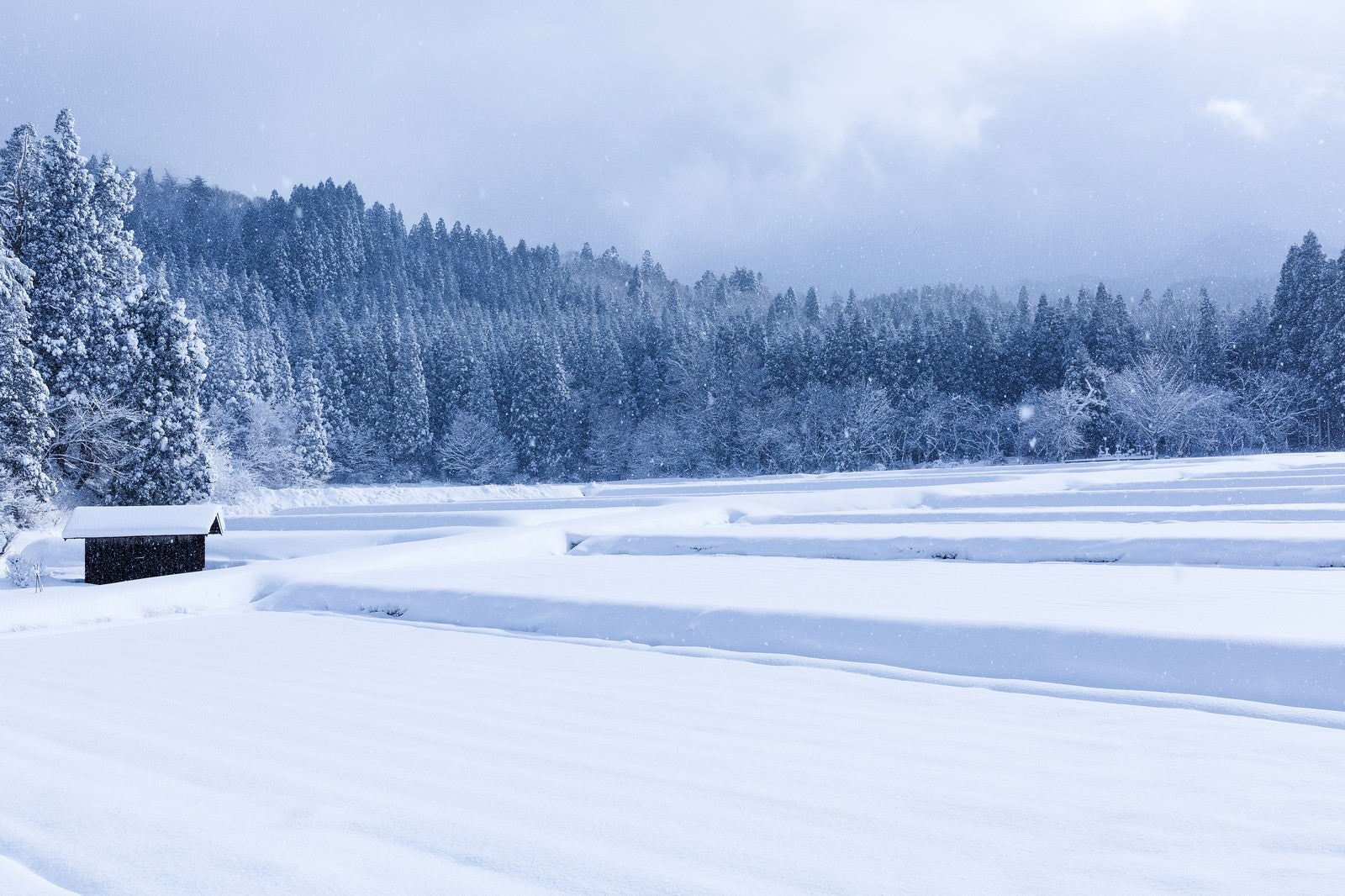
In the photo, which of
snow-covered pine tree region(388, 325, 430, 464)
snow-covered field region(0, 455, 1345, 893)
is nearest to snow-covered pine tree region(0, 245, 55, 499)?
snow-covered field region(0, 455, 1345, 893)

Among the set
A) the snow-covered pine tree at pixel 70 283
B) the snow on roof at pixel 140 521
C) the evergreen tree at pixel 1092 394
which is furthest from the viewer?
the evergreen tree at pixel 1092 394

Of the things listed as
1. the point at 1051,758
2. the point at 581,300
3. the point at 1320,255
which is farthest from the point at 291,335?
the point at 1051,758

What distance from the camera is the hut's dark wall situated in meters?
16.5

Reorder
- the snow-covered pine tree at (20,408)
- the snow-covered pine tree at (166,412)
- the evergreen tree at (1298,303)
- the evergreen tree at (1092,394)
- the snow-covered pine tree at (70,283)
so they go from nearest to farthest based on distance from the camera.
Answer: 1. the snow-covered pine tree at (20,408)
2. the snow-covered pine tree at (70,283)
3. the snow-covered pine tree at (166,412)
4. the evergreen tree at (1298,303)
5. the evergreen tree at (1092,394)

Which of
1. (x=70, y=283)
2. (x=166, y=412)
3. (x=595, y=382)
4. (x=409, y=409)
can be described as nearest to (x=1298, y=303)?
(x=595, y=382)

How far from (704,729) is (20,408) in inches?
935

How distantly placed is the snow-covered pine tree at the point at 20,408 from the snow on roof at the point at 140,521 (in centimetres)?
615

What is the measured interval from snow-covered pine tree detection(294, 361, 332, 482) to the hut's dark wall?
28.6m

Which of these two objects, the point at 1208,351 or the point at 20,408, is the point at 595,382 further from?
the point at 20,408

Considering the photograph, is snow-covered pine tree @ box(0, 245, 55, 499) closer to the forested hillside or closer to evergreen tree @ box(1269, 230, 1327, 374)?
the forested hillside

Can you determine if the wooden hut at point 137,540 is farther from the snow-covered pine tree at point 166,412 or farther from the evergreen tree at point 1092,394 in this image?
the evergreen tree at point 1092,394

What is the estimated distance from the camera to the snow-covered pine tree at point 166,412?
2508 cm

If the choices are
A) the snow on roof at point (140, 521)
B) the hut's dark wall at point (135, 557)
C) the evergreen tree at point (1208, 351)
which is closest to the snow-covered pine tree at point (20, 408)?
the snow on roof at point (140, 521)

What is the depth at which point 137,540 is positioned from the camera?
16.6 meters
